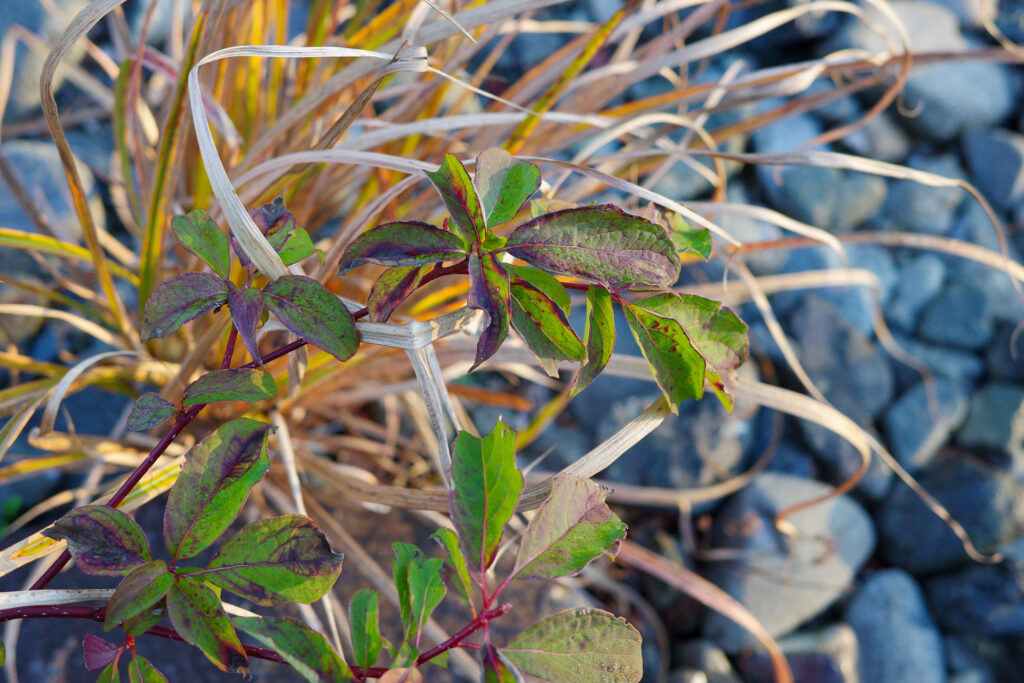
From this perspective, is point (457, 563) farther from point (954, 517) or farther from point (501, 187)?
point (954, 517)

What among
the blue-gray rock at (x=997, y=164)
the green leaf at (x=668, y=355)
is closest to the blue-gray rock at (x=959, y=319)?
the blue-gray rock at (x=997, y=164)

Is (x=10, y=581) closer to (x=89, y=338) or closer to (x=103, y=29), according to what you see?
(x=89, y=338)

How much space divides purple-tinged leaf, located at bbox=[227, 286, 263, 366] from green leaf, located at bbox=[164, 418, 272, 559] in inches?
1.7

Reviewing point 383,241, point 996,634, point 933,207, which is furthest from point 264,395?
point 933,207

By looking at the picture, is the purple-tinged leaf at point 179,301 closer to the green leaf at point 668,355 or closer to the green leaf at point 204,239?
the green leaf at point 204,239

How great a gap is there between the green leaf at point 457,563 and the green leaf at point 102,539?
15 centimetres

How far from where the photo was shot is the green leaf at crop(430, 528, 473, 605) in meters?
0.36

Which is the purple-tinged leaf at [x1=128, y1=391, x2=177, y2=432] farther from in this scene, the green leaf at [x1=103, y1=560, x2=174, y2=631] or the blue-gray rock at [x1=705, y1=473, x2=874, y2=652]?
the blue-gray rock at [x1=705, y1=473, x2=874, y2=652]

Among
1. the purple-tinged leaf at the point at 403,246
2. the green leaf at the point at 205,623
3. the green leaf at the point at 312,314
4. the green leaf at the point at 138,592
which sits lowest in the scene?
the green leaf at the point at 205,623

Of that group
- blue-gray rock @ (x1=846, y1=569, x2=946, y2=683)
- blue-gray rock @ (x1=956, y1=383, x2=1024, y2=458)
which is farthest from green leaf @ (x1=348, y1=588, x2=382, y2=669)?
blue-gray rock @ (x1=956, y1=383, x2=1024, y2=458)

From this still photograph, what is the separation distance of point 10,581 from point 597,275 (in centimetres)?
86

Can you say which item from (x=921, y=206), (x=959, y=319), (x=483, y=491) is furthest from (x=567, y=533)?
(x=921, y=206)

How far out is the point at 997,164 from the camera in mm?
1656

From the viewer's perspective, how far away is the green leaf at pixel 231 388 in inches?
14.5
